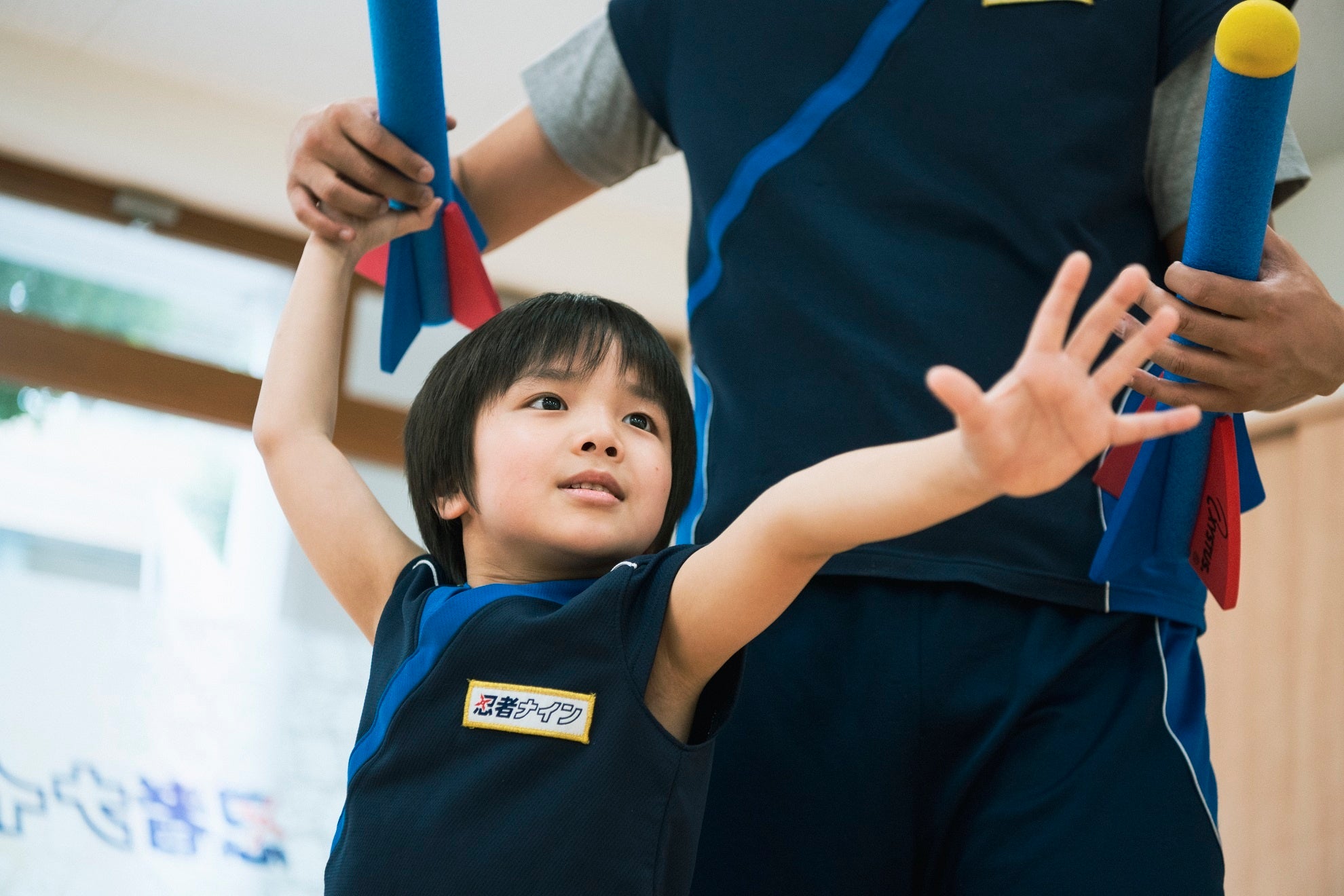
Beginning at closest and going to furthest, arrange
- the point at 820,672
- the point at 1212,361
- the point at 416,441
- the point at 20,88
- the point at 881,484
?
the point at 881,484
the point at 1212,361
the point at 820,672
the point at 416,441
the point at 20,88

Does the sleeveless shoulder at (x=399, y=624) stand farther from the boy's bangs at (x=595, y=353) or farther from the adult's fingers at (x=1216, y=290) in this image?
the adult's fingers at (x=1216, y=290)

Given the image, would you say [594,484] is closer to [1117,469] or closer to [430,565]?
[430,565]

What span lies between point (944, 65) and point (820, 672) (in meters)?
0.45

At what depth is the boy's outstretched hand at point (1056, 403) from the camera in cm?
53

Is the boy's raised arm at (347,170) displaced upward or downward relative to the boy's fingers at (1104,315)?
upward

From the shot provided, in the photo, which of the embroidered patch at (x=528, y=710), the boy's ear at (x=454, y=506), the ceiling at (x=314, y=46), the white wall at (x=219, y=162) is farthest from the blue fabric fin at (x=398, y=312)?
the white wall at (x=219, y=162)

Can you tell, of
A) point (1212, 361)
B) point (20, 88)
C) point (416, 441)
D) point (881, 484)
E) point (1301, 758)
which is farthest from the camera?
point (20, 88)

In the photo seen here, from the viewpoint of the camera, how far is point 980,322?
888 millimetres

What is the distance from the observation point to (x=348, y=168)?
101cm

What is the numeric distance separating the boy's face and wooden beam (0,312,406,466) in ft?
8.08

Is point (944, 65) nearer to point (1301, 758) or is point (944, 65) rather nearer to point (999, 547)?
point (999, 547)

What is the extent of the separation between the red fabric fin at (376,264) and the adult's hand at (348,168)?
0.22 ft

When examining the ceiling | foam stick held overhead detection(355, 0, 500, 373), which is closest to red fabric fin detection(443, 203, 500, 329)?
foam stick held overhead detection(355, 0, 500, 373)

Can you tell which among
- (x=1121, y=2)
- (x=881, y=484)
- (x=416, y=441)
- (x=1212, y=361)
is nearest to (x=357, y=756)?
(x=416, y=441)
